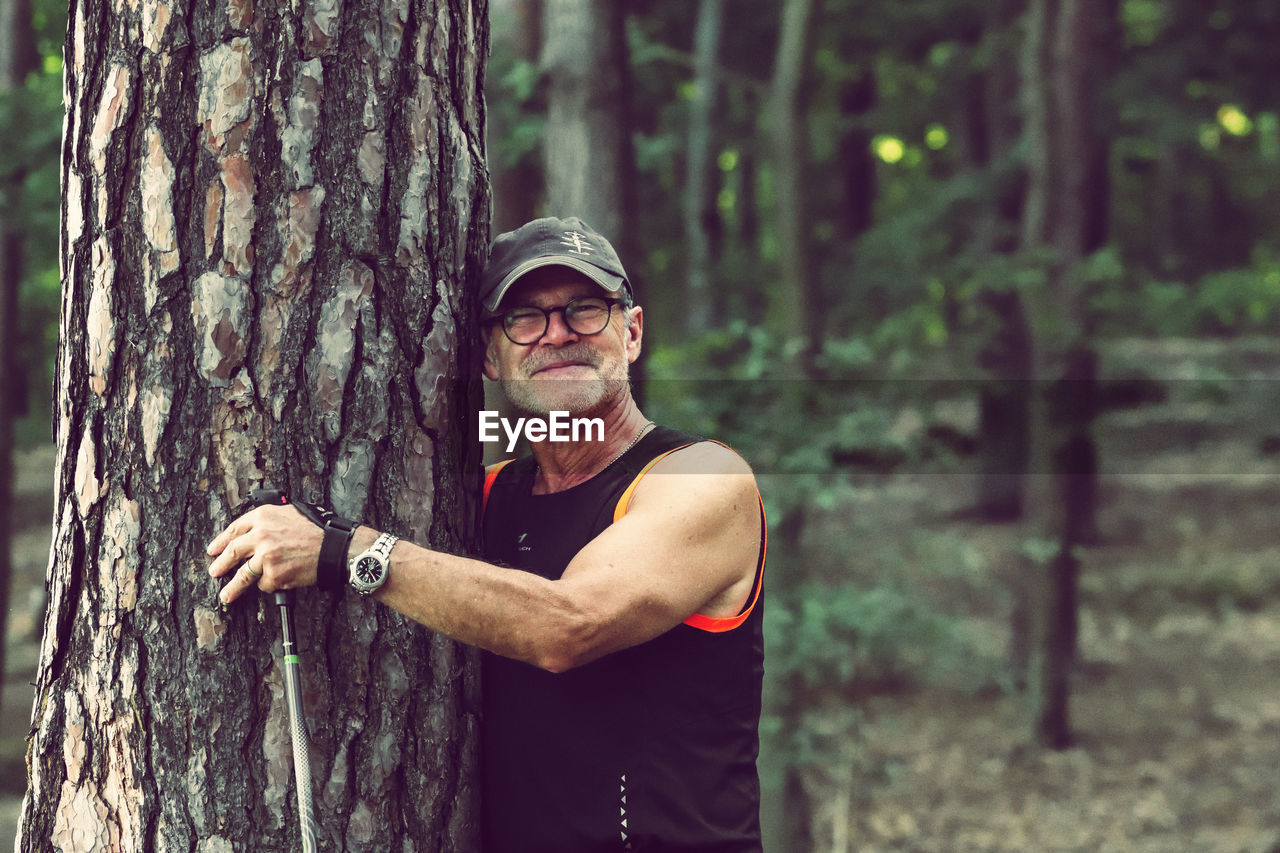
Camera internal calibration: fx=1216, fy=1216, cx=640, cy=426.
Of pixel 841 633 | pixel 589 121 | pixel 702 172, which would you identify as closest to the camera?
pixel 589 121

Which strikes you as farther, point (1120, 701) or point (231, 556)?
point (1120, 701)

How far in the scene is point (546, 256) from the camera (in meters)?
2.78

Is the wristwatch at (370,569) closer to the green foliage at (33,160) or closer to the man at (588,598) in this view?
the man at (588,598)

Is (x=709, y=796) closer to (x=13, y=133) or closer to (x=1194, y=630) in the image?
Answer: (x=13, y=133)

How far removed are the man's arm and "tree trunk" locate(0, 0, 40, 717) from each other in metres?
8.12

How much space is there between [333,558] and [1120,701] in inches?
415

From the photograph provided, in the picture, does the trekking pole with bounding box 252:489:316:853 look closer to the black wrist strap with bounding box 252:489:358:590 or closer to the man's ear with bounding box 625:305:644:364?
the black wrist strap with bounding box 252:489:358:590

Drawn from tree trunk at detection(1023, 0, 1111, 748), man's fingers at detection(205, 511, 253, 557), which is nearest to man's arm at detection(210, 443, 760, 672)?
man's fingers at detection(205, 511, 253, 557)

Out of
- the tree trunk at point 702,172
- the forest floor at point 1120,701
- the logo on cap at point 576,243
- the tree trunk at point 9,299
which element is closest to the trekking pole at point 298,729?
the logo on cap at point 576,243

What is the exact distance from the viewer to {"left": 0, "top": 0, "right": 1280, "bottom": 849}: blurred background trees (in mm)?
7273

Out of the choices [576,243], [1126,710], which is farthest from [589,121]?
[1126,710]

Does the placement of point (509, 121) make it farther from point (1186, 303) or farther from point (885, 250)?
point (1186, 303)

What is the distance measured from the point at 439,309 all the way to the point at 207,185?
0.50 meters

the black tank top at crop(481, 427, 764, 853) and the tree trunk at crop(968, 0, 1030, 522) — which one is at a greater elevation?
the tree trunk at crop(968, 0, 1030, 522)
